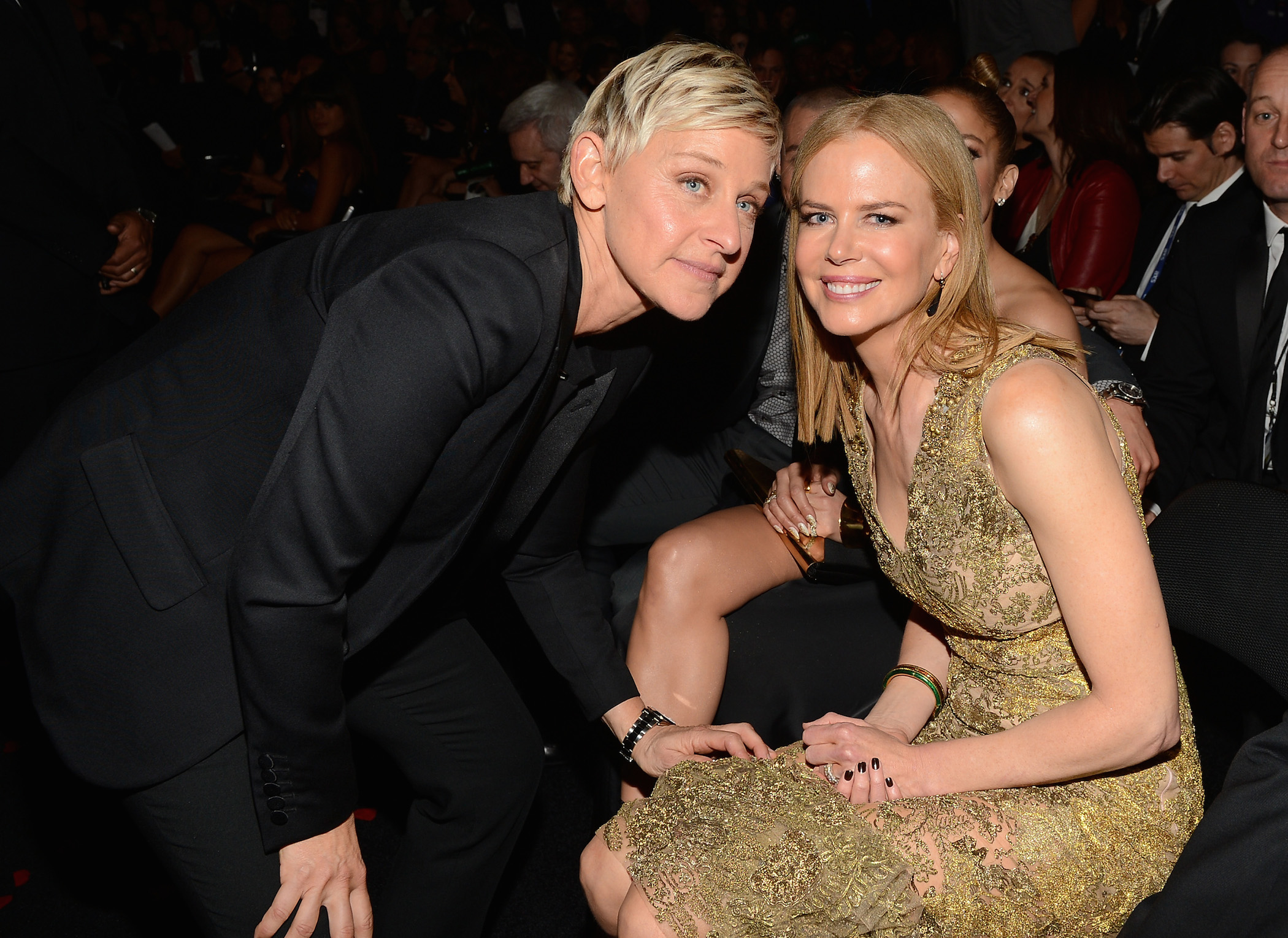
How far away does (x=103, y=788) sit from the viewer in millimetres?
1291

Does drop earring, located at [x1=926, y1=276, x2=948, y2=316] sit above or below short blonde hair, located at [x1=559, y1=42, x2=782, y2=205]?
below

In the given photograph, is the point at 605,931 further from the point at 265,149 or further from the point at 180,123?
the point at 180,123

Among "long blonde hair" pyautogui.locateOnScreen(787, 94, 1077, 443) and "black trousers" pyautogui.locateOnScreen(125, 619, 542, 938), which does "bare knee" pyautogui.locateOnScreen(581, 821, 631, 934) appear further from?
"long blonde hair" pyautogui.locateOnScreen(787, 94, 1077, 443)

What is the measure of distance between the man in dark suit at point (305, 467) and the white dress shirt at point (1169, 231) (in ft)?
7.33

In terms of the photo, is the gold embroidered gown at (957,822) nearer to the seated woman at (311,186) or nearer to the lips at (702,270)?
the lips at (702,270)

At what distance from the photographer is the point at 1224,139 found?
3.21m

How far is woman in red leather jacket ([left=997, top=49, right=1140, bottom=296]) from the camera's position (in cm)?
344

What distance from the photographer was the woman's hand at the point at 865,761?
1.46m

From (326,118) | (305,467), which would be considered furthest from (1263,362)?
(326,118)

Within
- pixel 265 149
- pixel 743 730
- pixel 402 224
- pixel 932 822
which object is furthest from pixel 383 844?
pixel 265 149

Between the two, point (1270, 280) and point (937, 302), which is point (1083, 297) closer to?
point (1270, 280)

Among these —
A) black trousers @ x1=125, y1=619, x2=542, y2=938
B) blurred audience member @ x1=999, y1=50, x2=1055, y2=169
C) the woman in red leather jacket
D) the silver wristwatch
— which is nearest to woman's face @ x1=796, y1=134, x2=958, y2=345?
black trousers @ x1=125, y1=619, x2=542, y2=938

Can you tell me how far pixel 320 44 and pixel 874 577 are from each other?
7877mm

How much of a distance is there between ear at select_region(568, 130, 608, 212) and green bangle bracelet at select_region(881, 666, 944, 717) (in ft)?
3.26
